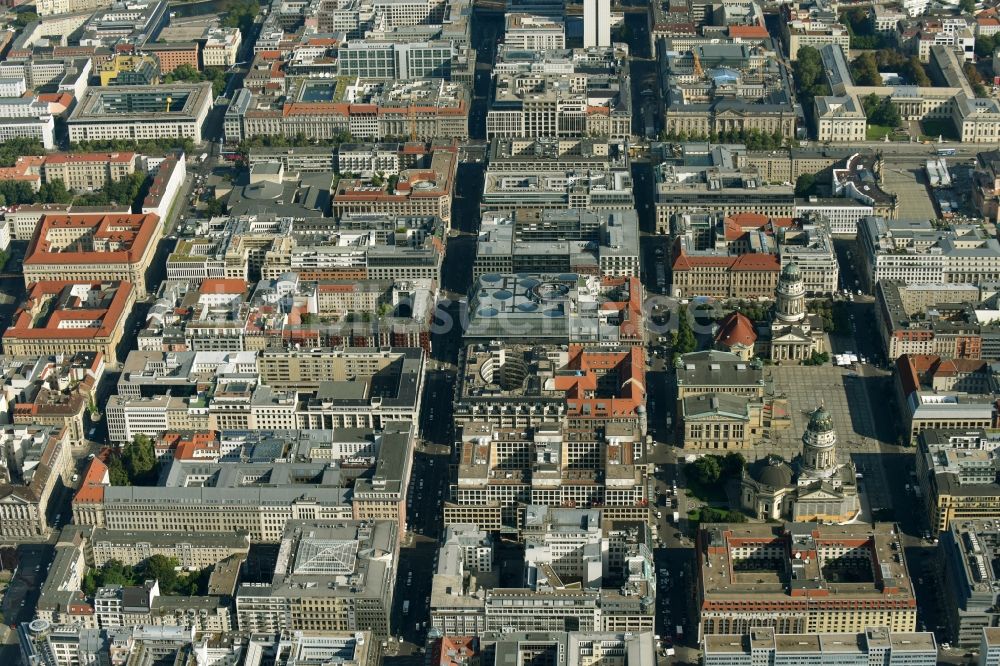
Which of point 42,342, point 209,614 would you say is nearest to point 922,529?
point 209,614

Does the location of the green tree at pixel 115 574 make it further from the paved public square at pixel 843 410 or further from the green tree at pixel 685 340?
the green tree at pixel 685 340

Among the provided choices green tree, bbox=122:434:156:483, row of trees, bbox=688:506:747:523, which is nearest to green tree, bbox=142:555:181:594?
green tree, bbox=122:434:156:483

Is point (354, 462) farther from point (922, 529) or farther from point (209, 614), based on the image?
point (922, 529)

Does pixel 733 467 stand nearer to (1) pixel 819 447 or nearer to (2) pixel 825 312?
(1) pixel 819 447

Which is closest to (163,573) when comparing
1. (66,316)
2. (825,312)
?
(66,316)

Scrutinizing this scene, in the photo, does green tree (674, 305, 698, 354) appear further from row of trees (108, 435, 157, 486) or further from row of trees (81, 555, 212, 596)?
row of trees (81, 555, 212, 596)
